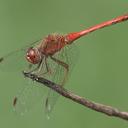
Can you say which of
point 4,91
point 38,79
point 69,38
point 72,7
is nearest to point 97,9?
point 72,7

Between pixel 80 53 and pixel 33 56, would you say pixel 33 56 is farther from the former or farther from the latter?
pixel 80 53

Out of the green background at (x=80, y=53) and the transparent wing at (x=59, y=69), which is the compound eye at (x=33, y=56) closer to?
the transparent wing at (x=59, y=69)

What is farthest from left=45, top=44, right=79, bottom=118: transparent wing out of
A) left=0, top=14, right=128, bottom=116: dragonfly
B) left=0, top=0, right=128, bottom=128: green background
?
left=0, top=0, right=128, bottom=128: green background

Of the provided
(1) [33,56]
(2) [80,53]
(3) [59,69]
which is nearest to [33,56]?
(1) [33,56]

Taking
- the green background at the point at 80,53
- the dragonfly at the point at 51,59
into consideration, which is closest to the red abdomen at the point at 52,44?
the dragonfly at the point at 51,59

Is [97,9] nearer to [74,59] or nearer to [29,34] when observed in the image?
[29,34]
